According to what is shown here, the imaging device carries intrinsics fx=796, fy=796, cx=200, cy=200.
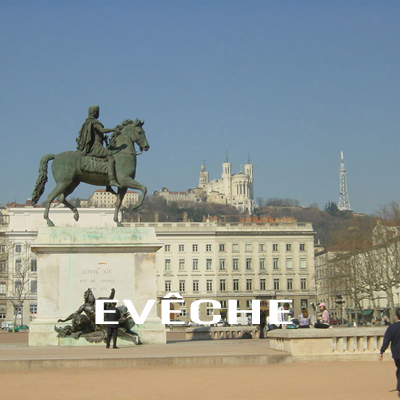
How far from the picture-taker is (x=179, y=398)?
42.5 ft

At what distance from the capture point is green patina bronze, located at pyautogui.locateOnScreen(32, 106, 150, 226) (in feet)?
83.6

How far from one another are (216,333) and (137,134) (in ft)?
36.4

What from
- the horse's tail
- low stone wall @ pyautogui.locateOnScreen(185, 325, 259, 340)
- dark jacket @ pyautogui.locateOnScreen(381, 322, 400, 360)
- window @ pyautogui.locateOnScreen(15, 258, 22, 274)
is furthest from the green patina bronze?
window @ pyautogui.locateOnScreen(15, 258, 22, 274)

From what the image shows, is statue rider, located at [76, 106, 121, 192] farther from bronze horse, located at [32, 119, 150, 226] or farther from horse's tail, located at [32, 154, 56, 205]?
horse's tail, located at [32, 154, 56, 205]

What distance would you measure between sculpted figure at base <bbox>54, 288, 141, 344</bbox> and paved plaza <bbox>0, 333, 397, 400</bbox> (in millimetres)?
3272

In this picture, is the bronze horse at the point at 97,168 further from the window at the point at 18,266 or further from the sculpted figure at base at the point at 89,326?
the window at the point at 18,266

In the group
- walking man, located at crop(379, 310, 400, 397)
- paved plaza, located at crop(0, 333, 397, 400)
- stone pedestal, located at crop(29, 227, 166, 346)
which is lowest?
paved plaza, located at crop(0, 333, 397, 400)

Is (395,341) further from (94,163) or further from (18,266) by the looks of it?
(18,266)

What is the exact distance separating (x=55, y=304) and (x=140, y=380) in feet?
32.0

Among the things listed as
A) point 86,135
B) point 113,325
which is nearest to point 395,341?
point 113,325

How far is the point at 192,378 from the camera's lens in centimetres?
1558

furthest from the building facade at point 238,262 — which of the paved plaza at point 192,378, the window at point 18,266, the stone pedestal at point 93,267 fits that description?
the paved plaza at point 192,378

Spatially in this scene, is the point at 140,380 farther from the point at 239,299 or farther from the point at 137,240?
the point at 239,299

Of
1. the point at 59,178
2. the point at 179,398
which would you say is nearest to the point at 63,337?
the point at 59,178
